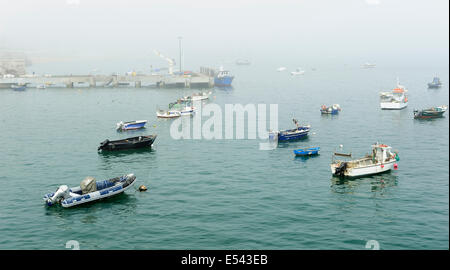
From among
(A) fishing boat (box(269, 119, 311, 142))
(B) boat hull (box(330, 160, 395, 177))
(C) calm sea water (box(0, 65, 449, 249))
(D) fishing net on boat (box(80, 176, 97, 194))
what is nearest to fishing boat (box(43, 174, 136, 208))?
(D) fishing net on boat (box(80, 176, 97, 194))

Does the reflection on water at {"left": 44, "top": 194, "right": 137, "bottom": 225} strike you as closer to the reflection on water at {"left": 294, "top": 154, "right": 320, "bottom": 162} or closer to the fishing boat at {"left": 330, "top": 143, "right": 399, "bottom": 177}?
the fishing boat at {"left": 330, "top": 143, "right": 399, "bottom": 177}

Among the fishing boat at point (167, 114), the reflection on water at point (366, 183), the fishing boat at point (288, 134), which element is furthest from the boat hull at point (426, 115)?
the fishing boat at point (167, 114)

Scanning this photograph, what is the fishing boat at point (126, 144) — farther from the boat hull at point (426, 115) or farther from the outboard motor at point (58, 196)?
the boat hull at point (426, 115)

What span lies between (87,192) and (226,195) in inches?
842

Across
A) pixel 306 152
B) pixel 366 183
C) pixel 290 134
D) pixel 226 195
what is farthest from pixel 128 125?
pixel 366 183

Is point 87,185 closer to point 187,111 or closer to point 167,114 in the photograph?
point 167,114

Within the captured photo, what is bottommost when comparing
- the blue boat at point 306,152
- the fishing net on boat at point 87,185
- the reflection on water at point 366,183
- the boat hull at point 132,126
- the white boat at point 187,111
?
the reflection on water at point 366,183

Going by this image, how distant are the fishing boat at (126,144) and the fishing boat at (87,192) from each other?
2863cm

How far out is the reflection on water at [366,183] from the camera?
7088 centimetres

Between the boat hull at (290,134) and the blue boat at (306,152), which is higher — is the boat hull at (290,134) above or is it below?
above

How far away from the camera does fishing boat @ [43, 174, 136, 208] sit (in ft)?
207

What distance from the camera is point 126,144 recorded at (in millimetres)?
99625
